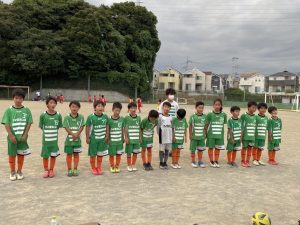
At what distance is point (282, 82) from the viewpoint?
271ft

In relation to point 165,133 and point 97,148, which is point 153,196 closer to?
point 97,148

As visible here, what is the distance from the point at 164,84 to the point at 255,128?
67436 millimetres

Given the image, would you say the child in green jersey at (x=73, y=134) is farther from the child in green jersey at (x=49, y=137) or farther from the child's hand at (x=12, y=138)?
the child's hand at (x=12, y=138)

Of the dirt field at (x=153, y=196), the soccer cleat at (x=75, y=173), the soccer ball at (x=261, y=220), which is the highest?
the soccer cleat at (x=75, y=173)

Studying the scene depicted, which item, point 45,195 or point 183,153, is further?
point 183,153

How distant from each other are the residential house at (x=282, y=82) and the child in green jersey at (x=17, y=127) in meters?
79.6

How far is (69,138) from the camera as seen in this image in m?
6.89

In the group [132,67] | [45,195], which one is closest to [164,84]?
[132,67]

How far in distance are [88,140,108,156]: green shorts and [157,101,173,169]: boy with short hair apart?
137cm

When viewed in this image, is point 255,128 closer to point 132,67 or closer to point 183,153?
point 183,153

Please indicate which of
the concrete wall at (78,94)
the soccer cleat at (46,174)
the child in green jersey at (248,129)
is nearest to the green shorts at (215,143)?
the child in green jersey at (248,129)

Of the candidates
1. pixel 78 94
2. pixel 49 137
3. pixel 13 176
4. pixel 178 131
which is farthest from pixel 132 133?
pixel 78 94

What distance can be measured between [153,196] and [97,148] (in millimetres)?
2017

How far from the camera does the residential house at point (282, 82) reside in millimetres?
79875
